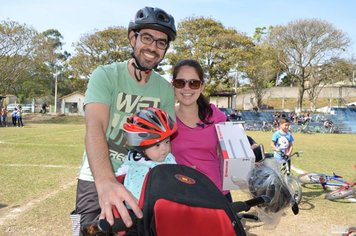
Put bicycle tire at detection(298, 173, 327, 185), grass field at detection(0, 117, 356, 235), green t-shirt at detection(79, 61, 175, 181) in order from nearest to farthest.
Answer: green t-shirt at detection(79, 61, 175, 181)
grass field at detection(0, 117, 356, 235)
bicycle tire at detection(298, 173, 327, 185)

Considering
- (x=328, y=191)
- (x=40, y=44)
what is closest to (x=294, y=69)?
(x=40, y=44)

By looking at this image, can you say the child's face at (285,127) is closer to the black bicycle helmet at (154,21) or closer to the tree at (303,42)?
the black bicycle helmet at (154,21)

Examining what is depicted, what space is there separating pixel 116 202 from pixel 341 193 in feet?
26.3

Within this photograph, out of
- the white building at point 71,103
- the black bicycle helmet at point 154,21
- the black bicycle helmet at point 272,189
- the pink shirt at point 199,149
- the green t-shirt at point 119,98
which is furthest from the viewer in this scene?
the white building at point 71,103

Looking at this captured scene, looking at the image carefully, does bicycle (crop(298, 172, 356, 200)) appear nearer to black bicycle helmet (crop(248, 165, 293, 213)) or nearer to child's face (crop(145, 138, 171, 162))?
black bicycle helmet (crop(248, 165, 293, 213))

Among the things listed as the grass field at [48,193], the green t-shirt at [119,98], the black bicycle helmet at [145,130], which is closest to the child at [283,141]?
the grass field at [48,193]

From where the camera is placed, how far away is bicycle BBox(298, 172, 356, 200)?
830 cm

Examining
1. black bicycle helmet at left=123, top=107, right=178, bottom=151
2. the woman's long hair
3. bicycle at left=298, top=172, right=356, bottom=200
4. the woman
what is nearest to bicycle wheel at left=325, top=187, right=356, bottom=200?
bicycle at left=298, top=172, right=356, bottom=200

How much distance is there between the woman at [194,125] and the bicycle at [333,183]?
594 centimetres

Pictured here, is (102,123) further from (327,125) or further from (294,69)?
(294,69)

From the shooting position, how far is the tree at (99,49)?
45447mm

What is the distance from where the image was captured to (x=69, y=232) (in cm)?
578

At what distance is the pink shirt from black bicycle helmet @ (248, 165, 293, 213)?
2.68 ft

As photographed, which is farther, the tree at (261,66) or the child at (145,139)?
the tree at (261,66)
